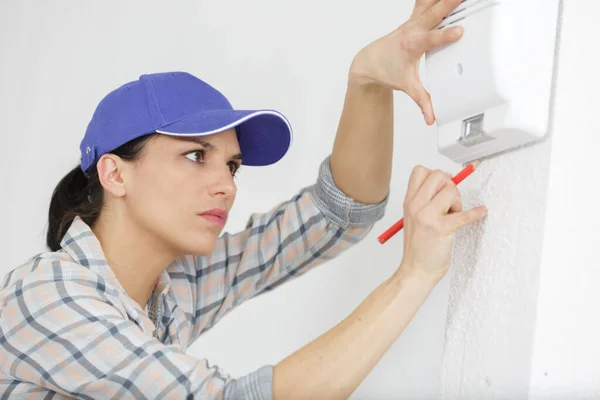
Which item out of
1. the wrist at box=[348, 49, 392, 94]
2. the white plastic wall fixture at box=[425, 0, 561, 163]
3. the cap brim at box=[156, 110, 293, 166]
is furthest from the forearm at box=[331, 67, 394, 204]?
the white plastic wall fixture at box=[425, 0, 561, 163]

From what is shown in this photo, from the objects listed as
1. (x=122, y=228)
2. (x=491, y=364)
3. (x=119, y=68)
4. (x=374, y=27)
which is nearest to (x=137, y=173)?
(x=122, y=228)

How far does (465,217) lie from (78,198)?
31.3 inches

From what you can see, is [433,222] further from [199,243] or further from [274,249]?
[274,249]

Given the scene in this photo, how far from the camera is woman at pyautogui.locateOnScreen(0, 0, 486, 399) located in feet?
3.00

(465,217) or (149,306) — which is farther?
(149,306)

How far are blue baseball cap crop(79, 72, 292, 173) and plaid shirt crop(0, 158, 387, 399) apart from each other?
0.48 ft

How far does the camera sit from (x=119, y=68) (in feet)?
7.14

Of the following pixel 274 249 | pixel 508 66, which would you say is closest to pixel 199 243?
pixel 274 249

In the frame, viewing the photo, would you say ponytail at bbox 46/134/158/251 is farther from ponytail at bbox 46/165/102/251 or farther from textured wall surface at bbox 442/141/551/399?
textured wall surface at bbox 442/141/551/399

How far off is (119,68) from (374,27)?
78 centimetres

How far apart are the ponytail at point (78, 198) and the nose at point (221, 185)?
0.42ft

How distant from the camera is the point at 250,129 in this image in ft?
4.68

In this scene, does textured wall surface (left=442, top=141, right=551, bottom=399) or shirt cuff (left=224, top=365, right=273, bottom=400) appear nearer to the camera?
textured wall surface (left=442, top=141, right=551, bottom=399)

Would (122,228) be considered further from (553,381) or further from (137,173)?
(553,381)
